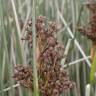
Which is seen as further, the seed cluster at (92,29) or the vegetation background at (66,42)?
the vegetation background at (66,42)

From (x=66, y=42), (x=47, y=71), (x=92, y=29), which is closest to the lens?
(x=47, y=71)

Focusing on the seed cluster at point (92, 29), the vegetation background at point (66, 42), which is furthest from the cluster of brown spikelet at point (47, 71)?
the vegetation background at point (66, 42)

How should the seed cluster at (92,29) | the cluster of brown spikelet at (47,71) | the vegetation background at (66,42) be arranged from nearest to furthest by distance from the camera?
the cluster of brown spikelet at (47,71) → the seed cluster at (92,29) → the vegetation background at (66,42)

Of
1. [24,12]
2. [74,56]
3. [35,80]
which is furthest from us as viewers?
[24,12]

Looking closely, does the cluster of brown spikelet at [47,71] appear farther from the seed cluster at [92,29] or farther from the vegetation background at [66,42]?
the vegetation background at [66,42]

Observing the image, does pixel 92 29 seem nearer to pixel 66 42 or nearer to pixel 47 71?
pixel 47 71

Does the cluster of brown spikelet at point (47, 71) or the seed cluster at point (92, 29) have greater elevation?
the seed cluster at point (92, 29)

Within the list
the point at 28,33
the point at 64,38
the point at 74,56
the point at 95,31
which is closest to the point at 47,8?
the point at 64,38

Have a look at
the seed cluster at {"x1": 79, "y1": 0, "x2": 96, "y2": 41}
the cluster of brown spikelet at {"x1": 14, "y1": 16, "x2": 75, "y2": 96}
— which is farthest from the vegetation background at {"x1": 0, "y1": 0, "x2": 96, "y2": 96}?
the cluster of brown spikelet at {"x1": 14, "y1": 16, "x2": 75, "y2": 96}

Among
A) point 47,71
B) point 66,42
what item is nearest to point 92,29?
point 47,71

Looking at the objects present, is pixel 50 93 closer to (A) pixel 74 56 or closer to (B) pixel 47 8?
(A) pixel 74 56

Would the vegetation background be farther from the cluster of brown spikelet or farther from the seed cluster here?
the cluster of brown spikelet
